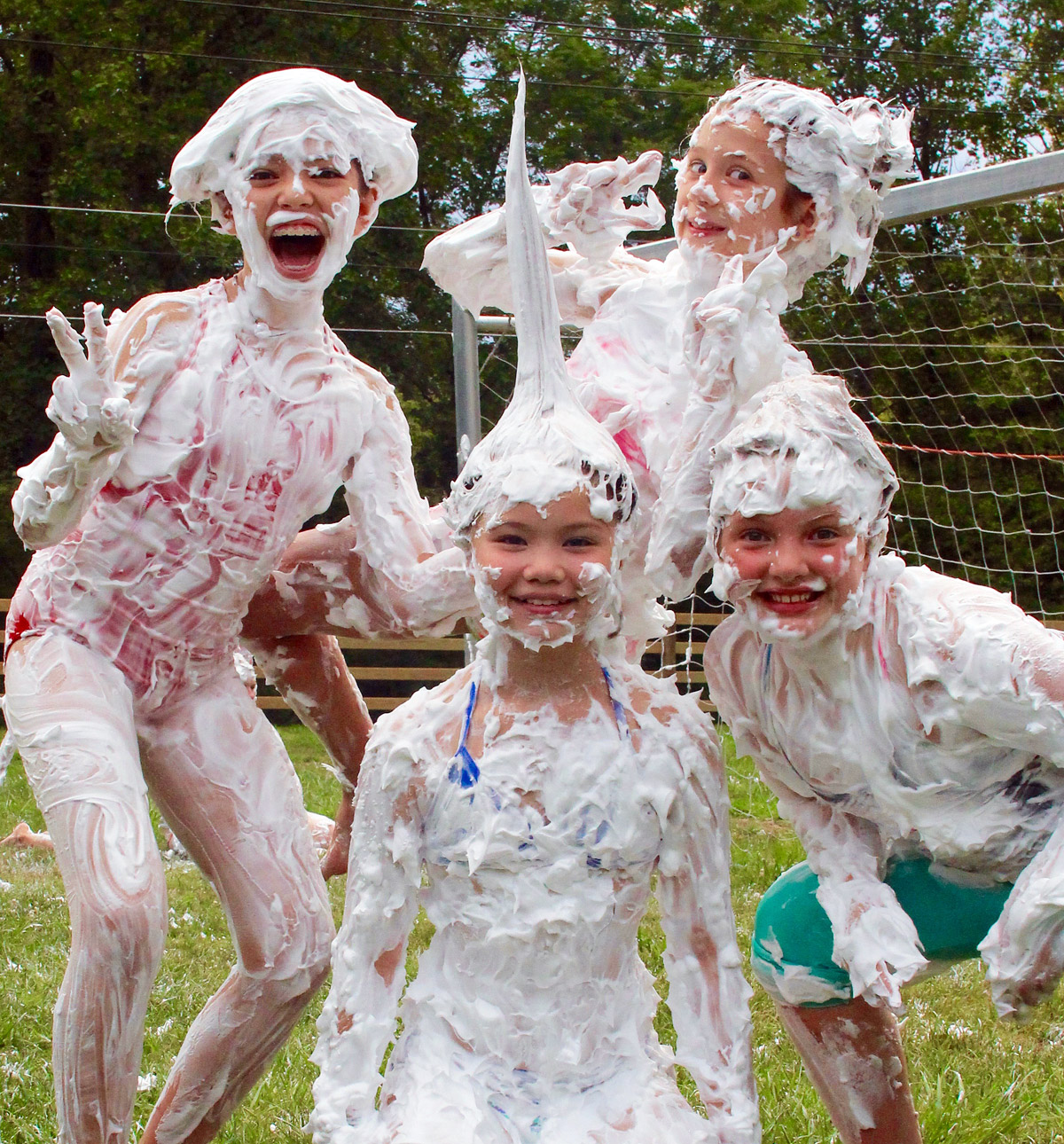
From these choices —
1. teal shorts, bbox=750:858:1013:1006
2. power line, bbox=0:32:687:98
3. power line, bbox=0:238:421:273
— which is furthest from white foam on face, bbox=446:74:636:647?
power line, bbox=0:32:687:98

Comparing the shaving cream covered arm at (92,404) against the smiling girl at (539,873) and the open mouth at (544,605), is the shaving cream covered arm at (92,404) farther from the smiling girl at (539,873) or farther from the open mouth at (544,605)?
the open mouth at (544,605)

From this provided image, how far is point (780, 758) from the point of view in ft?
8.83

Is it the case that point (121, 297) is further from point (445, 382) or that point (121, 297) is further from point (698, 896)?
point (698, 896)

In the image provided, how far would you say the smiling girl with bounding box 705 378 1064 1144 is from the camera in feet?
8.00

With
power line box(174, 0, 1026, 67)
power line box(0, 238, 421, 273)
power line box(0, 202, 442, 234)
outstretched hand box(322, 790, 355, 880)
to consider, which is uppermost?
power line box(174, 0, 1026, 67)

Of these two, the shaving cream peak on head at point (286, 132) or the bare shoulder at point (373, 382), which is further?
the bare shoulder at point (373, 382)

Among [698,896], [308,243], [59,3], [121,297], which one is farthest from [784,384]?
[59,3]

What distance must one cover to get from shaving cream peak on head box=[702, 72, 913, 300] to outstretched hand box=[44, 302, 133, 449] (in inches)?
54.6

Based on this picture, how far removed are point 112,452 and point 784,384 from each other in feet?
4.27

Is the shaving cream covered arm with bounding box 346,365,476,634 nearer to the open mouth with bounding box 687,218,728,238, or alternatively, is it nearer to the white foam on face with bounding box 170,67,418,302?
the white foam on face with bounding box 170,67,418,302

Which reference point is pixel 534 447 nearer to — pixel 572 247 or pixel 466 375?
pixel 572 247

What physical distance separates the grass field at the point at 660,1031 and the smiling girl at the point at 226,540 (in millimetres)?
751

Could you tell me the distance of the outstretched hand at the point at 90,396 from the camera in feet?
8.84

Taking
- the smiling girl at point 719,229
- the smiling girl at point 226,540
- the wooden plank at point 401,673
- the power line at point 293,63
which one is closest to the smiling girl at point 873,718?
the smiling girl at point 719,229
